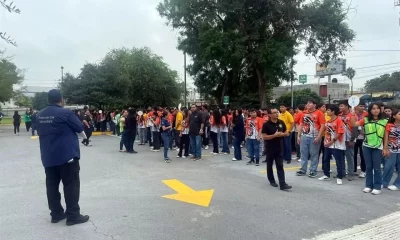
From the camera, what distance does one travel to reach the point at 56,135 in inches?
204

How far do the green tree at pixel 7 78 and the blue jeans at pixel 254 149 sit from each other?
25.2 meters

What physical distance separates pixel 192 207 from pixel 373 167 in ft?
12.7

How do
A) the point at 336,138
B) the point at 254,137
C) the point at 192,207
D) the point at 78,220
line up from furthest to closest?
1. the point at 254,137
2. the point at 336,138
3. the point at 192,207
4. the point at 78,220

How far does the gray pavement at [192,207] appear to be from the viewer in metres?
4.93

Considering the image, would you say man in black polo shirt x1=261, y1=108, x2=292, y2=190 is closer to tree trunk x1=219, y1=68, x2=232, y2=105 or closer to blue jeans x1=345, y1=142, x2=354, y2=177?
blue jeans x1=345, y1=142, x2=354, y2=177

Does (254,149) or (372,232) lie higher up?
(254,149)

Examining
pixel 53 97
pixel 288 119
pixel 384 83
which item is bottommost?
pixel 288 119

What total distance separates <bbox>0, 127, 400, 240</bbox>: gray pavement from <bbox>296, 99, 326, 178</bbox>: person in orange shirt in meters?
0.42

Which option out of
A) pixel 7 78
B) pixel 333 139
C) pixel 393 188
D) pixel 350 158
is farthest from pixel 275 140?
pixel 7 78

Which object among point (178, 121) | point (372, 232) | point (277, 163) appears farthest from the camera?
point (178, 121)

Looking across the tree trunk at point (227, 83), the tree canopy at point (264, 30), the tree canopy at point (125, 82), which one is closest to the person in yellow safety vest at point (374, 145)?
the tree canopy at point (264, 30)

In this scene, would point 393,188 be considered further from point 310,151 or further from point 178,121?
point 178,121

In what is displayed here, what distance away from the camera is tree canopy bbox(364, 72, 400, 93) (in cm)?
6437

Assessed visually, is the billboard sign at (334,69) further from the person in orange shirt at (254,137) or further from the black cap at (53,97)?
the black cap at (53,97)
